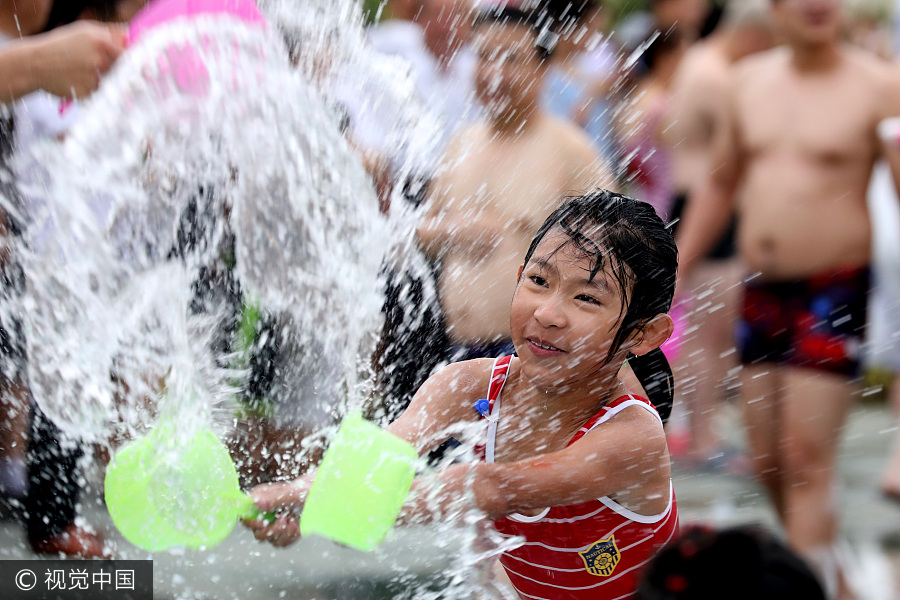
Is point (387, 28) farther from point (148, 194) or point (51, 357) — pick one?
point (51, 357)

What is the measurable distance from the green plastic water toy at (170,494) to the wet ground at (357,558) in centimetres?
76

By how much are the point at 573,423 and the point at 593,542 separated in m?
0.22

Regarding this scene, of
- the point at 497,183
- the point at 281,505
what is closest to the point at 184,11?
the point at 497,183

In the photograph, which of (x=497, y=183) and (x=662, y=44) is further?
(x=662, y=44)

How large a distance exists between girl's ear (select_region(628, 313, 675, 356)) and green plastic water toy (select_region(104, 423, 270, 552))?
0.75 metres

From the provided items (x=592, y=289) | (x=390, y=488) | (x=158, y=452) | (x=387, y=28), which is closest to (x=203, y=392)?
(x=158, y=452)

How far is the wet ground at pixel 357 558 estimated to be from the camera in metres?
2.91

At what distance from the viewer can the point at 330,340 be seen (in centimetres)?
296

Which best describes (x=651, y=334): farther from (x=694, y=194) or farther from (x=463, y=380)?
(x=694, y=194)

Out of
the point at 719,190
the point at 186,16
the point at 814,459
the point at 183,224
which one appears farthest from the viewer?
the point at 719,190

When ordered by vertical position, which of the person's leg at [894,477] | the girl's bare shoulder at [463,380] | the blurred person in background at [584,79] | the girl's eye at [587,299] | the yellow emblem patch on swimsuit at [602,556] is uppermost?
the girl's eye at [587,299]

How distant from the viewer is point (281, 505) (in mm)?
1816

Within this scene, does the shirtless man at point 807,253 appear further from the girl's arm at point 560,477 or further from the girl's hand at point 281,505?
the girl's hand at point 281,505

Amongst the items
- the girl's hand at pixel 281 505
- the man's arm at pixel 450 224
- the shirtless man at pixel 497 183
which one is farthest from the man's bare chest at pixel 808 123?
the girl's hand at pixel 281 505
